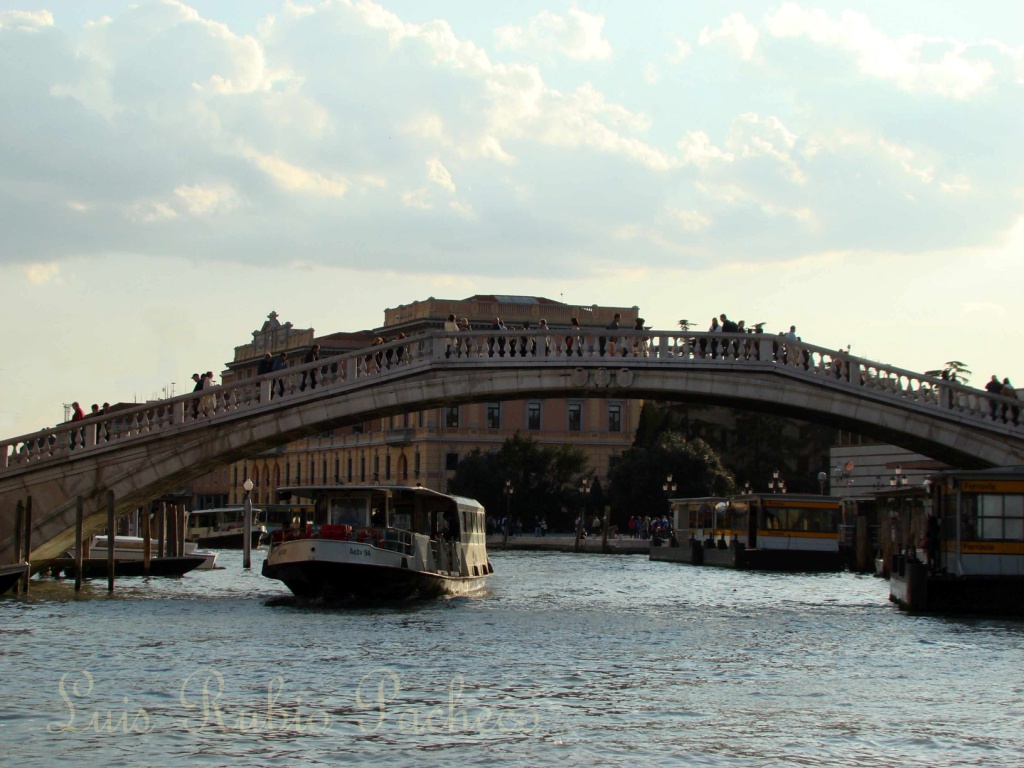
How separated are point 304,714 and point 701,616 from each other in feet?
42.3

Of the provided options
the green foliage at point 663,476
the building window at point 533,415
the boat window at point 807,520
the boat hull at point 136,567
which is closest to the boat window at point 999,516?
the boat window at point 807,520

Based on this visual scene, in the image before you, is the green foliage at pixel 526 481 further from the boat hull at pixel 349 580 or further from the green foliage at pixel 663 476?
the boat hull at pixel 349 580

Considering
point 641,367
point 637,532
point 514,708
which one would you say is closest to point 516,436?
point 637,532

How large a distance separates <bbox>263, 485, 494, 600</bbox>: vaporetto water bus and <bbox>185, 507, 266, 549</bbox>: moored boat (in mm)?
39083

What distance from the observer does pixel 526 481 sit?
247 feet

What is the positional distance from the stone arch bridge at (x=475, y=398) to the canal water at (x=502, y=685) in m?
2.47

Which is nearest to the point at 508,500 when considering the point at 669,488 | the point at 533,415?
the point at 669,488

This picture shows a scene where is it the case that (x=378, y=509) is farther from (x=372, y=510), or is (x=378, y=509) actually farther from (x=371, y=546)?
(x=371, y=546)

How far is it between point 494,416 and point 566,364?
54.2 meters

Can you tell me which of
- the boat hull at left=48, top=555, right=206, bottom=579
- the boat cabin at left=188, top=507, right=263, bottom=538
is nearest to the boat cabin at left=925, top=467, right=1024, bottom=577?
the boat hull at left=48, top=555, right=206, bottom=579

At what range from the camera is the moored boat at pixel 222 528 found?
243ft

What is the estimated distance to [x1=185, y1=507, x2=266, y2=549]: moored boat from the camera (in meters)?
74.1

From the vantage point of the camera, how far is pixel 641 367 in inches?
1246

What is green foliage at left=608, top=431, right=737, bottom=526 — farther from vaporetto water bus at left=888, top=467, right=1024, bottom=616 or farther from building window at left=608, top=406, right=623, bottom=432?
vaporetto water bus at left=888, top=467, right=1024, bottom=616
